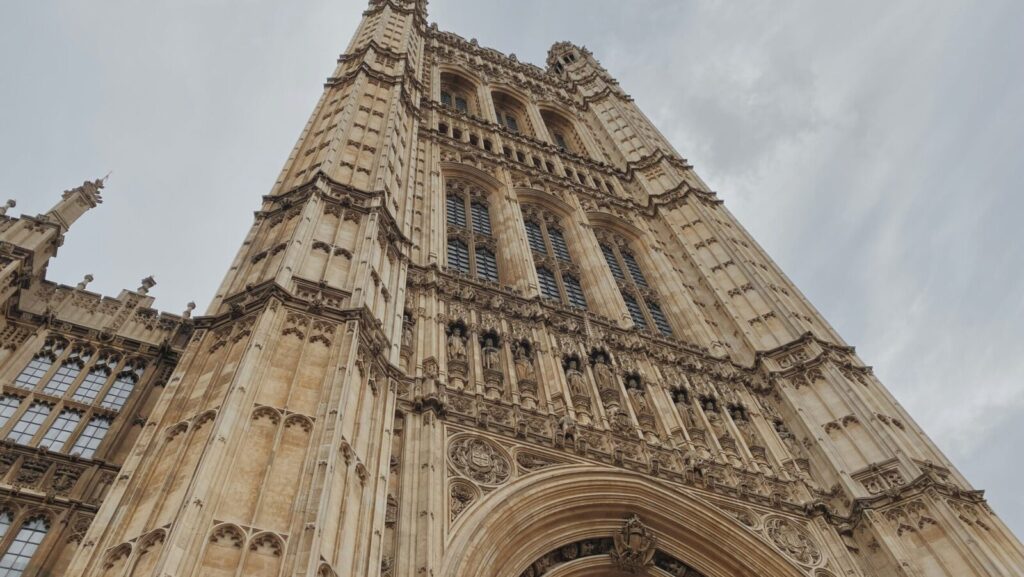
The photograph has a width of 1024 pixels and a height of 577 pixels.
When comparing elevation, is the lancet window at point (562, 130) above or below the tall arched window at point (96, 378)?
above

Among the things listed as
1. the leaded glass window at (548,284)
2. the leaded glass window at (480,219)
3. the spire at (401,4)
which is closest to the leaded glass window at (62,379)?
the leaded glass window at (548,284)

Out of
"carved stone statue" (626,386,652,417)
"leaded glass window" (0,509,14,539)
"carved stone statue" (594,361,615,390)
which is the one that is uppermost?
"carved stone statue" (594,361,615,390)

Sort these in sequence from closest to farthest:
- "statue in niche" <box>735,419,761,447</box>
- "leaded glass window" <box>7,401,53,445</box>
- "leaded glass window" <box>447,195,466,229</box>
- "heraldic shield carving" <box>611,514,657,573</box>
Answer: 1. "leaded glass window" <box>7,401,53,445</box>
2. "heraldic shield carving" <box>611,514,657,573</box>
3. "statue in niche" <box>735,419,761,447</box>
4. "leaded glass window" <box>447,195,466,229</box>

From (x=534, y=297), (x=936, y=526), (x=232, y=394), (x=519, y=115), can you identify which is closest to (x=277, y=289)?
(x=232, y=394)

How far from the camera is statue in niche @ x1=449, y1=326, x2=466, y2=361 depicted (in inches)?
562

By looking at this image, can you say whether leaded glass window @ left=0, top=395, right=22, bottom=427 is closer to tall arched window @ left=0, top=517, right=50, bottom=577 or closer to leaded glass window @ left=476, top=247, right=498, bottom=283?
tall arched window @ left=0, top=517, right=50, bottom=577

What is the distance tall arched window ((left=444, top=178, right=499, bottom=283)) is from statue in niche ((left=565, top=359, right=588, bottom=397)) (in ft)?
10.2

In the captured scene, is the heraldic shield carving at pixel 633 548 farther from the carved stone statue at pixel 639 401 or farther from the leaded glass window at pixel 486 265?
the leaded glass window at pixel 486 265

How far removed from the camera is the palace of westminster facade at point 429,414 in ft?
27.6

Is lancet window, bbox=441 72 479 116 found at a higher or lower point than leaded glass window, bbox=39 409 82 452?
higher

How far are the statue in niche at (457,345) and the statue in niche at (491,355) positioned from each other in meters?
0.43

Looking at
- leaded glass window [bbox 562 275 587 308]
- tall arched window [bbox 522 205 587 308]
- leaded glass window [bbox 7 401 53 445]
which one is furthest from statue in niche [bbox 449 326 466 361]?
leaded glass window [bbox 7 401 53 445]

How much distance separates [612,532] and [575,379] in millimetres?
3368

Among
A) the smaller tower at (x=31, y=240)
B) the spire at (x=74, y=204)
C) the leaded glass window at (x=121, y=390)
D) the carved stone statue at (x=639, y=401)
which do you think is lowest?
the leaded glass window at (x=121, y=390)
